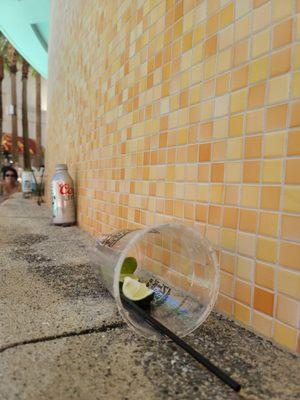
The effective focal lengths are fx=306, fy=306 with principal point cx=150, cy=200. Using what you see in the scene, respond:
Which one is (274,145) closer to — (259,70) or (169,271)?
(259,70)

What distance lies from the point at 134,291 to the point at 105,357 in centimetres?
14

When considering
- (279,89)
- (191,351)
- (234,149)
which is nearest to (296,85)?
(279,89)

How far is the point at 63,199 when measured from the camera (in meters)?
1.38

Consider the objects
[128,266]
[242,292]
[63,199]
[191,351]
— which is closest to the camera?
[191,351]

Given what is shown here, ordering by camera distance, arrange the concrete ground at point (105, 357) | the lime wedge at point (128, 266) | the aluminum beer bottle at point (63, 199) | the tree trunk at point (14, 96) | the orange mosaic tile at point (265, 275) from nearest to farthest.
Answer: the concrete ground at point (105, 357) → the orange mosaic tile at point (265, 275) → the lime wedge at point (128, 266) → the aluminum beer bottle at point (63, 199) → the tree trunk at point (14, 96)

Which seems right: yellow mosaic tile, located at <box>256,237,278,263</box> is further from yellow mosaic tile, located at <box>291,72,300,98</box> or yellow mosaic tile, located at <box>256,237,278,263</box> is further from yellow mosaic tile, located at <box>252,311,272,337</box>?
yellow mosaic tile, located at <box>291,72,300,98</box>

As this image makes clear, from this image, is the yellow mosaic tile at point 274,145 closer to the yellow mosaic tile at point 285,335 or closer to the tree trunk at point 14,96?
the yellow mosaic tile at point 285,335

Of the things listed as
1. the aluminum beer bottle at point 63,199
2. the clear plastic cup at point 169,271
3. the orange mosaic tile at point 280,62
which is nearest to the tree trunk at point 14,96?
the aluminum beer bottle at point 63,199

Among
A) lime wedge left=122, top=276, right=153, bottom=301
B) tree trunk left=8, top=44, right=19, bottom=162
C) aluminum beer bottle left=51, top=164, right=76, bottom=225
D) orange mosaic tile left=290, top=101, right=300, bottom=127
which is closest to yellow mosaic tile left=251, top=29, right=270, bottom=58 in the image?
orange mosaic tile left=290, top=101, right=300, bottom=127

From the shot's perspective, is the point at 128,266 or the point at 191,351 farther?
the point at 128,266

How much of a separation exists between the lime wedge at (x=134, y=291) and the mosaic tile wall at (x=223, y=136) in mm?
131

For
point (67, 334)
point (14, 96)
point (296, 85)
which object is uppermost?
point (14, 96)

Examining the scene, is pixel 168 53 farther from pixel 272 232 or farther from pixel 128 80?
pixel 272 232

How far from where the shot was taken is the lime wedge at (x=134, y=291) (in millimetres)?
505
